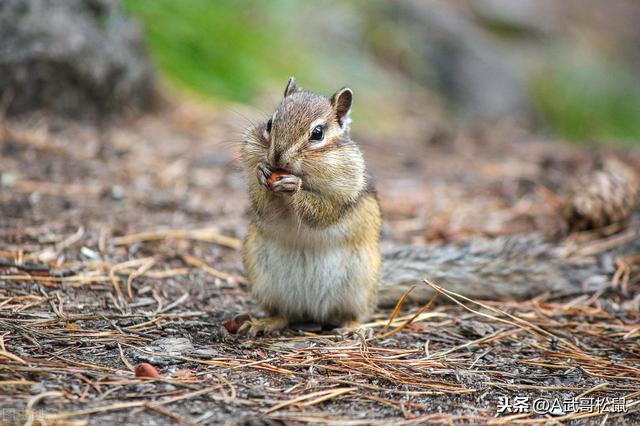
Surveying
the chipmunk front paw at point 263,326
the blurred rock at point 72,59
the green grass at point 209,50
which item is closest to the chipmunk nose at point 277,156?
the chipmunk front paw at point 263,326

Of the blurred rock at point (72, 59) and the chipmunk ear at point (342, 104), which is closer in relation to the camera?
the chipmunk ear at point (342, 104)

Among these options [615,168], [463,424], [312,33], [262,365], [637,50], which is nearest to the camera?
[463,424]

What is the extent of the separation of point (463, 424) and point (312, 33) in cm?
749

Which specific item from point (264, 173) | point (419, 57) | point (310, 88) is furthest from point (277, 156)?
point (419, 57)

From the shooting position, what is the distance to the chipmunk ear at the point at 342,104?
2719 mm

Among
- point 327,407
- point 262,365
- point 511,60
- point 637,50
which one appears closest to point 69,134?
point 262,365

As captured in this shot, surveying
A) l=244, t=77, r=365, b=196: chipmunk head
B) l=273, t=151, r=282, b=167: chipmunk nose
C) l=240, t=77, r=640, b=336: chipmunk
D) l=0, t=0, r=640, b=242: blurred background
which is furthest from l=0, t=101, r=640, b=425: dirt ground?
l=273, t=151, r=282, b=167: chipmunk nose

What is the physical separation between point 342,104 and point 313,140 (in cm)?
30

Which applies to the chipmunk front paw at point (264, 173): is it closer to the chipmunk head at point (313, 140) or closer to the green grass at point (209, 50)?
the chipmunk head at point (313, 140)

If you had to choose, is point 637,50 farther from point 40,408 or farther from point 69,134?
point 40,408

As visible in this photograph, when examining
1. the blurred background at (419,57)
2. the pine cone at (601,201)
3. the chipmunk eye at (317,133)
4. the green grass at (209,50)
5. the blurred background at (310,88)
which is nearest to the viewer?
the chipmunk eye at (317,133)

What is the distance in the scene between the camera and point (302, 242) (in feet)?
8.72

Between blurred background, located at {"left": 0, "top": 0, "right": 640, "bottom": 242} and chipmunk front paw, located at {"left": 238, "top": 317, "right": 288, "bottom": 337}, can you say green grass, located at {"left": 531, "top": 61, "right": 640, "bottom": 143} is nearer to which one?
blurred background, located at {"left": 0, "top": 0, "right": 640, "bottom": 242}

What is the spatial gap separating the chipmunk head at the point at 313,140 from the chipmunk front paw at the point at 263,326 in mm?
587
